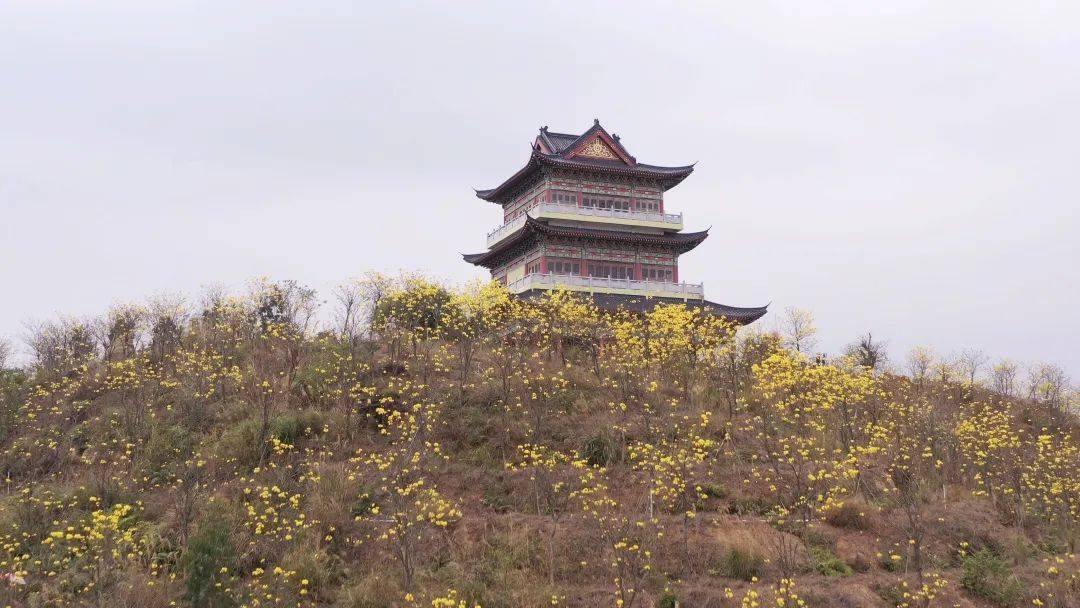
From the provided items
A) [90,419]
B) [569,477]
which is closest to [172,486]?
Answer: [90,419]

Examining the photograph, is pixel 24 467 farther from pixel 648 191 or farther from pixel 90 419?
pixel 648 191

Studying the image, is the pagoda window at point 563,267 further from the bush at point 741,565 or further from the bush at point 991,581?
the bush at point 991,581

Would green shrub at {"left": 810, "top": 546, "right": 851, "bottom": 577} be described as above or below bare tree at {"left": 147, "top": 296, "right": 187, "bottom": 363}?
below

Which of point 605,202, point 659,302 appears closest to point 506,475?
point 659,302

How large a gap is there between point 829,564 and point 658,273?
2610cm

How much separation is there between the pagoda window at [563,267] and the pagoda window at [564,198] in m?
3.49

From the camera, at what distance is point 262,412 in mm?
22000

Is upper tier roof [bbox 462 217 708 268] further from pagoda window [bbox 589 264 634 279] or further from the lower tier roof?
the lower tier roof

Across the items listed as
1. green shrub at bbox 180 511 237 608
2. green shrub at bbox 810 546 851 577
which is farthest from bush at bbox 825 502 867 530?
green shrub at bbox 180 511 237 608

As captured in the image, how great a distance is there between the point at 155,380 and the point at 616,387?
1624 centimetres

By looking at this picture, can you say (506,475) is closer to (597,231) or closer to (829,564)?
(829,564)

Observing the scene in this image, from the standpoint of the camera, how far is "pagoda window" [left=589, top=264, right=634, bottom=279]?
39656 mm

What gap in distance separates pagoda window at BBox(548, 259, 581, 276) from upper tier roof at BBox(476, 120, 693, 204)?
531 cm

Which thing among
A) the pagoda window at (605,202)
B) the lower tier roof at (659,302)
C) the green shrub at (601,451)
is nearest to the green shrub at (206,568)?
the green shrub at (601,451)
